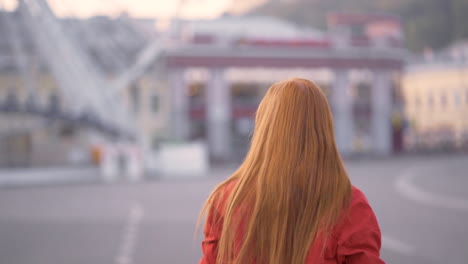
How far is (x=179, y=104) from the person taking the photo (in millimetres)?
42719

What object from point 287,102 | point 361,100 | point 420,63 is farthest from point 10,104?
point 420,63

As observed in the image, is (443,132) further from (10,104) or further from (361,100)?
(10,104)

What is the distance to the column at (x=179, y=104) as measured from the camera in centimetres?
4269

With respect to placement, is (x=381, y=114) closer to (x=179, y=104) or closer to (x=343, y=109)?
(x=343, y=109)

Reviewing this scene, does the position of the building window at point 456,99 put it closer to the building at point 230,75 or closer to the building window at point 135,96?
the building at point 230,75

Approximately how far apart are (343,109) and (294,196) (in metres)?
44.6

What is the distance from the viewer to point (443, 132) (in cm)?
5409

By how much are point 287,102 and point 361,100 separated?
156 feet

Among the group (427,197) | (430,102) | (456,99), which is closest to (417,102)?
(430,102)

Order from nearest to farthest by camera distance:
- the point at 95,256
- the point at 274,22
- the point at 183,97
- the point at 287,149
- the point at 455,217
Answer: the point at 287,149
the point at 95,256
the point at 455,217
the point at 183,97
the point at 274,22

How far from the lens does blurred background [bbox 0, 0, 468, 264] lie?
1228 cm

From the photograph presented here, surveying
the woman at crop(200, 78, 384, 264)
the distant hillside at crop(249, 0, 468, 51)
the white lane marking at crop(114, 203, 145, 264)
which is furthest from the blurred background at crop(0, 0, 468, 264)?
the distant hillside at crop(249, 0, 468, 51)

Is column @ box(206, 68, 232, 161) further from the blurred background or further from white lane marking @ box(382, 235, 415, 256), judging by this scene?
white lane marking @ box(382, 235, 415, 256)

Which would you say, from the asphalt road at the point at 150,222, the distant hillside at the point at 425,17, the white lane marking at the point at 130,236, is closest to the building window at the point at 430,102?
the distant hillside at the point at 425,17
